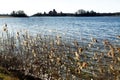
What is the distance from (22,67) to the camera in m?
15.4

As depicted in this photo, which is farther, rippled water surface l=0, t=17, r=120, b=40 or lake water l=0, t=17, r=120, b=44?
rippled water surface l=0, t=17, r=120, b=40

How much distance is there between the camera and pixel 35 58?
15.5 m

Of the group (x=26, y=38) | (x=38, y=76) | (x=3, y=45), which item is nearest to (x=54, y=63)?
(x=38, y=76)

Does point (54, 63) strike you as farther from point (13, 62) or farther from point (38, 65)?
point (13, 62)

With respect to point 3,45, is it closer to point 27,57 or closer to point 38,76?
point 27,57

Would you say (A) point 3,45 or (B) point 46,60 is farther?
(A) point 3,45

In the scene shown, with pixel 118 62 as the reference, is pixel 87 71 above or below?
below

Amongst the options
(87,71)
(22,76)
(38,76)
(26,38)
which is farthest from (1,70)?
(87,71)

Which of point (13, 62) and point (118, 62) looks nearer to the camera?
point (118, 62)

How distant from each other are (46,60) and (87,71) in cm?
243

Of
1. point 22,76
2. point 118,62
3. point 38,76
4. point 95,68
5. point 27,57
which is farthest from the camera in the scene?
point 95,68

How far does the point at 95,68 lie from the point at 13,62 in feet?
14.9

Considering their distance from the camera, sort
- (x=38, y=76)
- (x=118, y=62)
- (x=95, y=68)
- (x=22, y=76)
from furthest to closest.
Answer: (x=95, y=68), (x=38, y=76), (x=22, y=76), (x=118, y=62)

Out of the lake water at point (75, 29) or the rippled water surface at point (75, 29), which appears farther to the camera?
the rippled water surface at point (75, 29)
